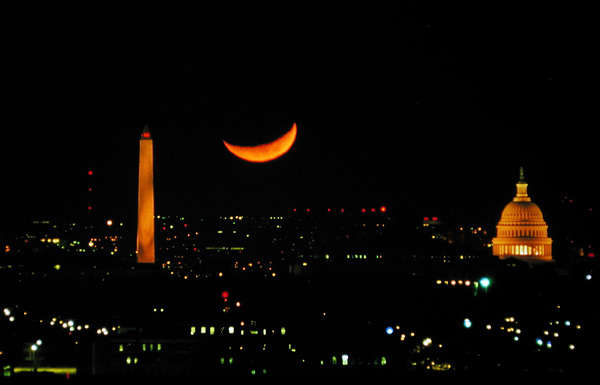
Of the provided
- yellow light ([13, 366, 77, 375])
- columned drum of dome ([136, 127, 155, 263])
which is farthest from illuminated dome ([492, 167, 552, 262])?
yellow light ([13, 366, 77, 375])

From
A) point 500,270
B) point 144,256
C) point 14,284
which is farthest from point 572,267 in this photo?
point 14,284

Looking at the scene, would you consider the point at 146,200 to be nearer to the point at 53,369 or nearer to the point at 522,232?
the point at 53,369

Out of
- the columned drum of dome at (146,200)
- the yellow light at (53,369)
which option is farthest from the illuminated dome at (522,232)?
the yellow light at (53,369)

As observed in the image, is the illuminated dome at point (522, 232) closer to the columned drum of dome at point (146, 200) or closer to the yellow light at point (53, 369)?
the columned drum of dome at point (146, 200)

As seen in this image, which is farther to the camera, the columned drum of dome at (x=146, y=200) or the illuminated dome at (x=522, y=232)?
the illuminated dome at (x=522, y=232)

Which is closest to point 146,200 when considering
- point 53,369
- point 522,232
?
point 53,369

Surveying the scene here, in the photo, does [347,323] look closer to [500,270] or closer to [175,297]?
[175,297]
